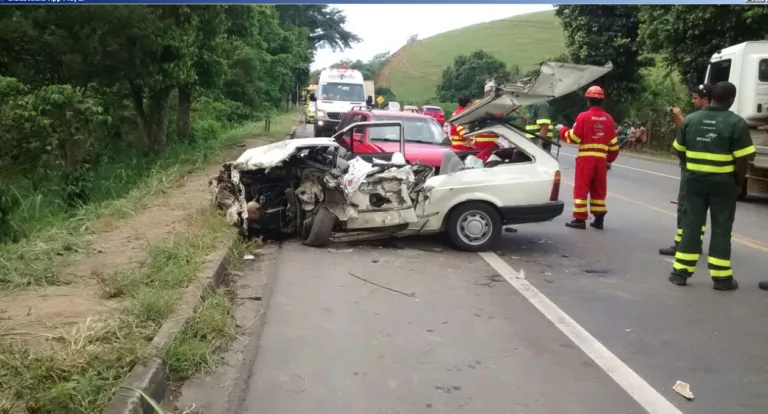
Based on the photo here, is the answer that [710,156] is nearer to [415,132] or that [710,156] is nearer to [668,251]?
[668,251]

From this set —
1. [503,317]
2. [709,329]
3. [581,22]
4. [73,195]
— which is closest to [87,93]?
[73,195]

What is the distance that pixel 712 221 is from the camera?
6637 mm

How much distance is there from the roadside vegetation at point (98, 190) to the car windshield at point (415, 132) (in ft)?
10.2

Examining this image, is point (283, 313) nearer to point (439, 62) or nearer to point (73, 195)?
point (73, 195)

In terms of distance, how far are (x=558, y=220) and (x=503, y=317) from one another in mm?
4955

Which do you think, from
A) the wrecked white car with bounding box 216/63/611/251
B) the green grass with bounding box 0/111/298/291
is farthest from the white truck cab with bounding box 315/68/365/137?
the wrecked white car with bounding box 216/63/611/251

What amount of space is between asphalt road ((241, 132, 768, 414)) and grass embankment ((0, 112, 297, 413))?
480 mm

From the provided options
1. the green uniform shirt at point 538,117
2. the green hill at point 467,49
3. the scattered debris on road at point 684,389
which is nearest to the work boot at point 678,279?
the scattered debris on road at point 684,389

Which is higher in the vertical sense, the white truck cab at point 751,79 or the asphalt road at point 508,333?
the white truck cab at point 751,79

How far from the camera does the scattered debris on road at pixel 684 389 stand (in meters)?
4.22

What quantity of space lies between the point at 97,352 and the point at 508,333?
2.83 metres

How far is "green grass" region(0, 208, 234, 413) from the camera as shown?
366 cm

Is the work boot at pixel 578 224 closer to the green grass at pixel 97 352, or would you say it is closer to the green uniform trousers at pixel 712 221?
the green uniform trousers at pixel 712 221

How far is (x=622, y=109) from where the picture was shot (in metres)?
36.5
